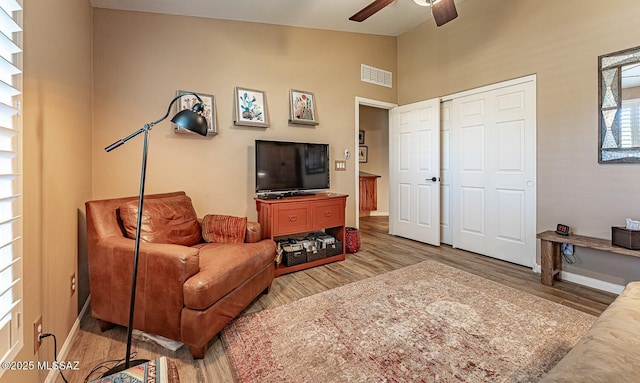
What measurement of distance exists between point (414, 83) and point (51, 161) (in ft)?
13.9

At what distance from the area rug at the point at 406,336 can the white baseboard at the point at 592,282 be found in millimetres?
779

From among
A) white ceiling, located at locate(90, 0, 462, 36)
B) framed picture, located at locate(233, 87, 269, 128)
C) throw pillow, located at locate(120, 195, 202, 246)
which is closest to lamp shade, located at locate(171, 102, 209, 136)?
throw pillow, located at locate(120, 195, 202, 246)

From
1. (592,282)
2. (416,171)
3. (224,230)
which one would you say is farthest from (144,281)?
(592,282)

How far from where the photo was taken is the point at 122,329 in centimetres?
194

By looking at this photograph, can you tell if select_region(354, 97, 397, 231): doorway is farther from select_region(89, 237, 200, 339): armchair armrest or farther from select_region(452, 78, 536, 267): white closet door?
select_region(89, 237, 200, 339): armchair armrest

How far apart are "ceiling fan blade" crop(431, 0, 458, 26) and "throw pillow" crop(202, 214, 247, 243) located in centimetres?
246

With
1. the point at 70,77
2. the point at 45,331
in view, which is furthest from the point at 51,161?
the point at 45,331

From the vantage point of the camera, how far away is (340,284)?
Result: 2.67 metres

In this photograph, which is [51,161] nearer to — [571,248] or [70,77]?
[70,77]

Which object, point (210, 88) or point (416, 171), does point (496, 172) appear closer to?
point (416, 171)

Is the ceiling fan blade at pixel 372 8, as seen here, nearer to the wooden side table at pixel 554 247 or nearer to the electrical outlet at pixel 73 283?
the wooden side table at pixel 554 247

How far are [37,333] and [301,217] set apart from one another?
2.12 m

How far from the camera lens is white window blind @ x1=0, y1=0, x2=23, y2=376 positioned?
995mm

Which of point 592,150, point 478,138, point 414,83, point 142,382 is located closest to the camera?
point 142,382
